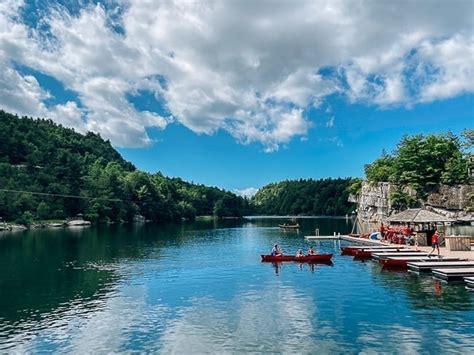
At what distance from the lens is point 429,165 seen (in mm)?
104188

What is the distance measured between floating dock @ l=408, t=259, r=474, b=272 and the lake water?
6.04 feet

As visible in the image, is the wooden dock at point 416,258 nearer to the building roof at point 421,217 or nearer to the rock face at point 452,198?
the building roof at point 421,217

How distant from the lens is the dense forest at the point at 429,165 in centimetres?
10025

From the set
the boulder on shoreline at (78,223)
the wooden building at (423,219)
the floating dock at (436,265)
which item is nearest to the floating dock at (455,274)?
the floating dock at (436,265)

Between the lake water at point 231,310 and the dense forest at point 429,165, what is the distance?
64.6 meters

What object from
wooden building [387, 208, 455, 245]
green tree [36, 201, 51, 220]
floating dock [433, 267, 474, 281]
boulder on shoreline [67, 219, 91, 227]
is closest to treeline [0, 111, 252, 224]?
green tree [36, 201, 51, 220]

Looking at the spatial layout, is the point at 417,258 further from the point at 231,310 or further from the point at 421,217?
the point at 231,310

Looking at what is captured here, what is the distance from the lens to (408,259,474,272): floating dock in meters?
37.5

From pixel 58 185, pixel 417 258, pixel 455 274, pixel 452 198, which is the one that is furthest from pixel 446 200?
pixel 58 185

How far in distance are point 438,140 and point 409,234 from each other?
57.6 metres

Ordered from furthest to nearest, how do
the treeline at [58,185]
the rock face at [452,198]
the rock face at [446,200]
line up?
the treeline at [58,185] < the rock face at [446,200] < the rock face at [452,198]

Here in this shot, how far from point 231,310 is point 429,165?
90.4 metres

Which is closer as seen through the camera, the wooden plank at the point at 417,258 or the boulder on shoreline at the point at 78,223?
the wooden plank at the point at 417,258

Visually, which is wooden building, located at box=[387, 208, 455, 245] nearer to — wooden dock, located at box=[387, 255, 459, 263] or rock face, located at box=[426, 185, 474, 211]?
wooden dock, located at box=[387, 255, 459, 263]
